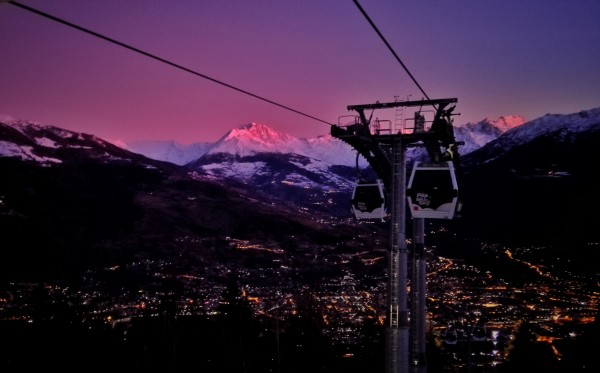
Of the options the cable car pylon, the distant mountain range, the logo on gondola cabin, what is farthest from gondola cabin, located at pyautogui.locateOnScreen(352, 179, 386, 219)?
the distant mountain range

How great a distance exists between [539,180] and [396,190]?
200 metres

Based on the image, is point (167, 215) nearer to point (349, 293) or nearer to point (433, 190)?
point (349, 293)

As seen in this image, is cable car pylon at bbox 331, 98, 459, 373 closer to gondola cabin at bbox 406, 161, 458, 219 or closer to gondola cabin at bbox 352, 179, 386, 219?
gondola cabin at bbox 406, 161, 458, 219

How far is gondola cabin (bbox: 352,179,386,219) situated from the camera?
42.5ft

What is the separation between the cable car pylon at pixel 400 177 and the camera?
11.0m

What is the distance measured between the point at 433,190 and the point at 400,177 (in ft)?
3.71

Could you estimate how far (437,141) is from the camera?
12.8m

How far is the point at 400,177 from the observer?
39.2 feet

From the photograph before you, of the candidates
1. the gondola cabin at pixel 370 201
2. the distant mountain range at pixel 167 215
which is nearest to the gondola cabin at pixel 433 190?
the gondola cabin at pixel 370 201

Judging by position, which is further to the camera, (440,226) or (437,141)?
(440,226)

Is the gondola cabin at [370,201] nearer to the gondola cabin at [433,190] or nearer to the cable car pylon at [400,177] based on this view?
the cable car pylon at [400,177]

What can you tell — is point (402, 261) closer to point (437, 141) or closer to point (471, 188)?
point (437, 141)

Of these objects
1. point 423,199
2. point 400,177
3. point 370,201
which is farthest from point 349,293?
point 423,199

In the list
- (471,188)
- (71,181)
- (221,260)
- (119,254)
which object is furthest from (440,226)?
(71,181)
